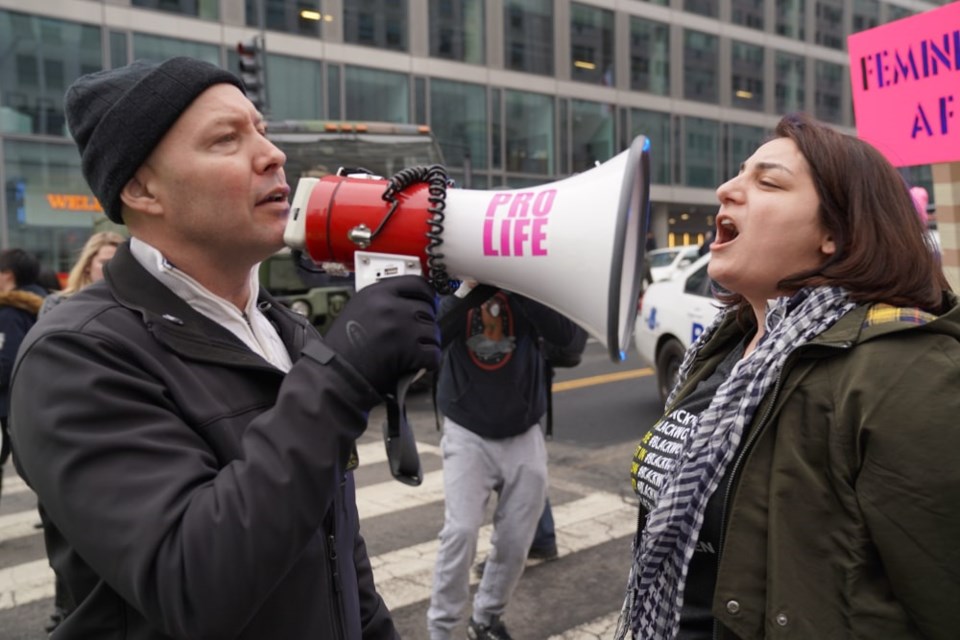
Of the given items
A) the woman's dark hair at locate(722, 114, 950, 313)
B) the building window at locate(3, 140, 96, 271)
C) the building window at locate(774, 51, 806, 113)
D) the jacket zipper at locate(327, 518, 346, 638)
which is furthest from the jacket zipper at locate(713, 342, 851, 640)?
the building window at locate(774, 51, 806, 113)

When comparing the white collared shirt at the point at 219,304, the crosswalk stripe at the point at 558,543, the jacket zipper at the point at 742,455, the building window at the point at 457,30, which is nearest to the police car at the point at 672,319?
the crosswalk stripe at the point at 558,543

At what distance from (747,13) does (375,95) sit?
57.1 ft

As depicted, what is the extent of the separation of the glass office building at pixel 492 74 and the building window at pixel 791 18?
58 mm

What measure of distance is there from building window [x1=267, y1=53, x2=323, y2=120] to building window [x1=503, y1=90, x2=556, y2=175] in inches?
238

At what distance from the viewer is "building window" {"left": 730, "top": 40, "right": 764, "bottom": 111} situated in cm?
3147

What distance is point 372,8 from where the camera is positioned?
2169 centimetres

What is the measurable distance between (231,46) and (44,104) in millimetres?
4503

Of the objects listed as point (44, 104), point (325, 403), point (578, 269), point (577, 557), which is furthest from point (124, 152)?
point (44, 104)

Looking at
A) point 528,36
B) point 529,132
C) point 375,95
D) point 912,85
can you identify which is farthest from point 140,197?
point 528,36

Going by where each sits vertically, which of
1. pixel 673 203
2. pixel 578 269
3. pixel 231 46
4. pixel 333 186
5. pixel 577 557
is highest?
pixel 231 46

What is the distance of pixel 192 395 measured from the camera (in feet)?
4.17

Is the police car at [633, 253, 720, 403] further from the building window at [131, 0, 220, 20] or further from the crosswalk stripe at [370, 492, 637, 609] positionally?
the building window at [131, 0, 220, 20]

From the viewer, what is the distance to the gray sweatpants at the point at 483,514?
324 cm

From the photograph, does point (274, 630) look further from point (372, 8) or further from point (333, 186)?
point (372, 8)
